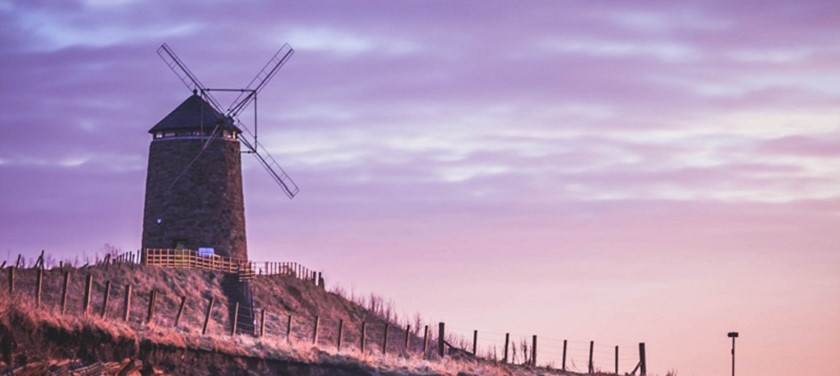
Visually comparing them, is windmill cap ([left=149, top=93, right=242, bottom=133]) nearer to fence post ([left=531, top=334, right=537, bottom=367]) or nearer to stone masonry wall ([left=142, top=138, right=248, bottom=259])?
stone masonry wall ([left=142, top=138, right=248, bottom=259])

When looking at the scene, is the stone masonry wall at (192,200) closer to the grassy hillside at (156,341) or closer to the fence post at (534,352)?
the grassy hillside at (156,341)

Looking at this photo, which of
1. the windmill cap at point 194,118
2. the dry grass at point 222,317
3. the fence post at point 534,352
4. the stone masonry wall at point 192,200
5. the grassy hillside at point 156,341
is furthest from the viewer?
the windmill cap at point 194,118

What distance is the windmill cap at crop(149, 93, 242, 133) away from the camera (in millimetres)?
76438

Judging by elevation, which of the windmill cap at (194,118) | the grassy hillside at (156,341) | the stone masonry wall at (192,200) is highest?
the windmill cap at (194,118)

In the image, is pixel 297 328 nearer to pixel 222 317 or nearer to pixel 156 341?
pixel 222 317

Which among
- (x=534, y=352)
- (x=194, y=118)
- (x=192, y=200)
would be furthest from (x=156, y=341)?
(x=194, y=118)

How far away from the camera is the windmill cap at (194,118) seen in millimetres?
76438

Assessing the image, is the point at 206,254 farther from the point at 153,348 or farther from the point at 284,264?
the point at 153,348

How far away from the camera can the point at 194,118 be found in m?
76.7

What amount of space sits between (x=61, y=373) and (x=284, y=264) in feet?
138

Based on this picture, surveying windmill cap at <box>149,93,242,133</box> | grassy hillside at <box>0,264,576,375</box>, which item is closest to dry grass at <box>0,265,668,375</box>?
grassy hillside at <box>0,264,576,375</box>

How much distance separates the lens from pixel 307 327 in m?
69.9

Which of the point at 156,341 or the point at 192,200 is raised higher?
the point at 192,200

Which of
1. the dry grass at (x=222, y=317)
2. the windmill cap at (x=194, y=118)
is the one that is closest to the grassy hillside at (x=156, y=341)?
the dry grass at (x=222, y=317)
